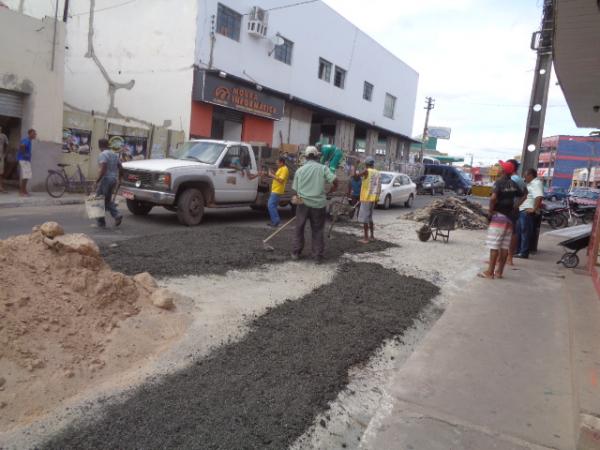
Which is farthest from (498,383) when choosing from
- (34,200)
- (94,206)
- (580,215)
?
(580,215)

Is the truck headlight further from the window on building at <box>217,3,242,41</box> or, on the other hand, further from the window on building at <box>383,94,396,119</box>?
the window on building at <box>383,94,396,119</box>

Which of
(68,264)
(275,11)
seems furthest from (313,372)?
(275,11)

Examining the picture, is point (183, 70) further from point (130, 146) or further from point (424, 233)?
point (424, 233)

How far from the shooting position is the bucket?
28.1 ft

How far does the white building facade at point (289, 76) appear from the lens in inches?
730

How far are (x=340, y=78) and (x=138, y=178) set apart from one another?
65.9 ft

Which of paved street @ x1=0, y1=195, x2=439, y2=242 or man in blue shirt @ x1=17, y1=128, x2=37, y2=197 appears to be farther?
man in blue shirt @ x1=17, y1=128, x2=37, y2=197

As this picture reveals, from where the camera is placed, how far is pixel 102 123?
15859mm

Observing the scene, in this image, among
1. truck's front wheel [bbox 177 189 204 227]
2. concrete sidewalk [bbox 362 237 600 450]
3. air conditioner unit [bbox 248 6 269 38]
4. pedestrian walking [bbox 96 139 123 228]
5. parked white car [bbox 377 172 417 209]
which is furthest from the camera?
parked white car [bbox 377 172 417 209]

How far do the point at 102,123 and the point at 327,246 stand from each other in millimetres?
10713

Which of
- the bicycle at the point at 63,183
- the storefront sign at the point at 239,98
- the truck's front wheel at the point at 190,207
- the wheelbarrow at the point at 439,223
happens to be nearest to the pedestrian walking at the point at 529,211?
the wheelbarrow at the point at 439,223

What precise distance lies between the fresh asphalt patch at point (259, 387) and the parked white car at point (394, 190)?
14.7m

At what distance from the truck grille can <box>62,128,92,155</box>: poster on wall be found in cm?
608

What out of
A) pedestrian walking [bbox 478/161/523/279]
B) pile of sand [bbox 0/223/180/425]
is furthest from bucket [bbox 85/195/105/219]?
pedestrian walking [bbox 478/161/523/279]
